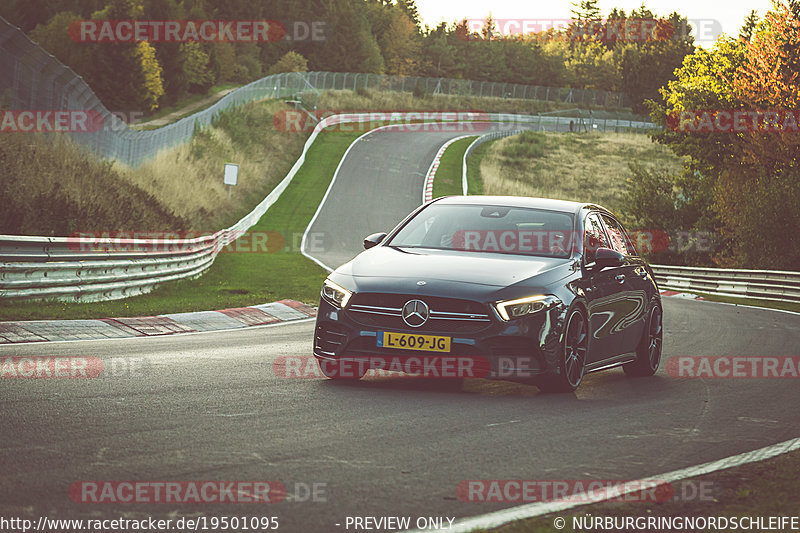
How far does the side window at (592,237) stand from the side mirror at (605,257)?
0.33 ft

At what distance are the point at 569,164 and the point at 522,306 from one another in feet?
224

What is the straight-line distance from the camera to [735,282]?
3416 centimetres

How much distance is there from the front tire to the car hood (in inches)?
16.2

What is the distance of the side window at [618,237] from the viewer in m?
11.4

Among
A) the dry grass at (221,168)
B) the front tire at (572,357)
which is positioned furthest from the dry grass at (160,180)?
the front tire at (572,357)

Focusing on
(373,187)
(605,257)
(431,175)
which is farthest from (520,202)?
(431,175)

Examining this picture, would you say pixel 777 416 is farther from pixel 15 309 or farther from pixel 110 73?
pixel 110 73

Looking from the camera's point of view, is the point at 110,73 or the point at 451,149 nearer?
the point at 451,149

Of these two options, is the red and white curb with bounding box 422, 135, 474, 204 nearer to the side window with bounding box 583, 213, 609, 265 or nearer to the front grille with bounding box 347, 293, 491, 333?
the side window with bounding box 583, 213, 609, 265

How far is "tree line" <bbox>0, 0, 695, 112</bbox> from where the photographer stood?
8188 cm

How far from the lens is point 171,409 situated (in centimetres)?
754

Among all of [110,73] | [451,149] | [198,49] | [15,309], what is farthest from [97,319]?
[198,49]

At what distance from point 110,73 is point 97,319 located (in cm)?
7071

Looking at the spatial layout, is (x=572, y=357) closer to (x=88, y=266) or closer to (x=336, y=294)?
(x=336, y=294)
